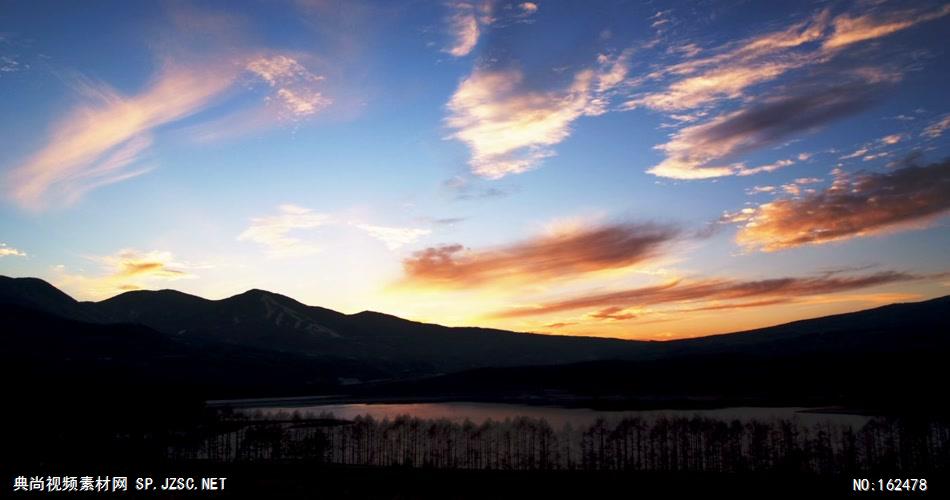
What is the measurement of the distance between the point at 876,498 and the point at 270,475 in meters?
137

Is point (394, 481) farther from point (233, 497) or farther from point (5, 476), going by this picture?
point (5, 476)

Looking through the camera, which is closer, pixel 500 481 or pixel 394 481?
pixel 394 481

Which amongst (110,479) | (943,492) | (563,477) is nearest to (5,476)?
(110,479)

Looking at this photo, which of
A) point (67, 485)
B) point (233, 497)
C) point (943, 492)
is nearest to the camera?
point (67, 485)

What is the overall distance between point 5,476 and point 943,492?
7879 inches

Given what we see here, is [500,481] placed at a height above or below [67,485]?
below

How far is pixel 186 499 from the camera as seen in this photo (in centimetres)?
10350

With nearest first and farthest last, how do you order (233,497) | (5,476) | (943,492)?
(233,497)
(5,476)
(943,492)

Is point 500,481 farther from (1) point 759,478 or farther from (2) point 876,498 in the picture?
(2) point 876,498

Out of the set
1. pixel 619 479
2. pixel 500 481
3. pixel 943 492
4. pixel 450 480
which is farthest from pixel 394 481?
pixel 943 492

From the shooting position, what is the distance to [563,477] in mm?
172500

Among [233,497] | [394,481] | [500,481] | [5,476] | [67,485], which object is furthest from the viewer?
[500,481]

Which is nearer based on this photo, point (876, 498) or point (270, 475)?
point (876, 498)

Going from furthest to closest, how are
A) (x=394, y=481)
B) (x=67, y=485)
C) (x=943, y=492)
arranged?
(x=394, y=481) → (x=943, y=492) → (x=67, y=485)
